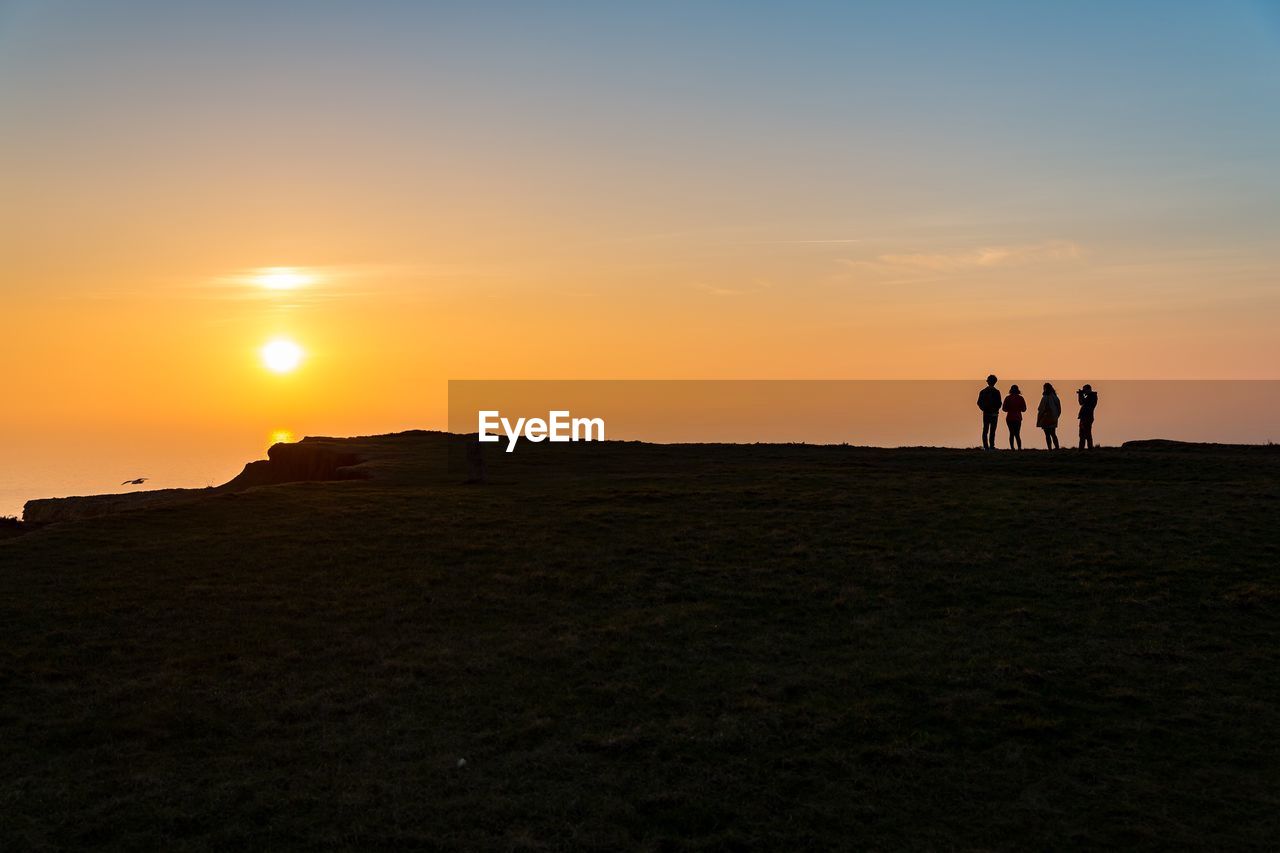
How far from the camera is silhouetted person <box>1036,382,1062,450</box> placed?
39.9m

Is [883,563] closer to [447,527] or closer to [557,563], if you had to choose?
[557,563]

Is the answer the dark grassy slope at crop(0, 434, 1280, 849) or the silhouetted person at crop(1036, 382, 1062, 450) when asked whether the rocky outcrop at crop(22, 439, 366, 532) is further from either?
the silhouetted person at crop(1036, 382, 1062, 450)

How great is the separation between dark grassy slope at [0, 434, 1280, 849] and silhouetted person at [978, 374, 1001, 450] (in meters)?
10.4

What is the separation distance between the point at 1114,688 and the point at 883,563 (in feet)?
24.1

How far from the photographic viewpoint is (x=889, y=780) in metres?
13.6

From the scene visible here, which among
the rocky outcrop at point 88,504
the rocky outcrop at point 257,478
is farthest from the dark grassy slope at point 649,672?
the rocky outcrop at point 88,504

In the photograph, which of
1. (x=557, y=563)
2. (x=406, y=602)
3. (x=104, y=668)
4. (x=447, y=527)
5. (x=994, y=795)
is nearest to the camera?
(x=994, y=795)

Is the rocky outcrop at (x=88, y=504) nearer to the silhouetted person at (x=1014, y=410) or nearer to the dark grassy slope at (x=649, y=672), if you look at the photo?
the dark grassy slope at (x=649, y=672)

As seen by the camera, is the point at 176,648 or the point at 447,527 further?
the point at 447,527

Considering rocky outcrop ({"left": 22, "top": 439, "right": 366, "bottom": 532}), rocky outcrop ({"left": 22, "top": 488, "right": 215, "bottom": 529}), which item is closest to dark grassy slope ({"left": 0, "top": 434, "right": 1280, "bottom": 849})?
rocky outcrop ({"left": 22, "top": 439, "right": 366, "bottom": 532})

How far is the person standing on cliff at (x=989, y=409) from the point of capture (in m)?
40.2

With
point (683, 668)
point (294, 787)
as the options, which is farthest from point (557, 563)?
point (294, 787)

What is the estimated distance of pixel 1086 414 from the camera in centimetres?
4131

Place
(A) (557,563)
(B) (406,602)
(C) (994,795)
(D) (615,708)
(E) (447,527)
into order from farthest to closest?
(E) (447,527) < (A) (557,563) < (B) (406,602) < (D) (615,708) < (C) (994,795)
